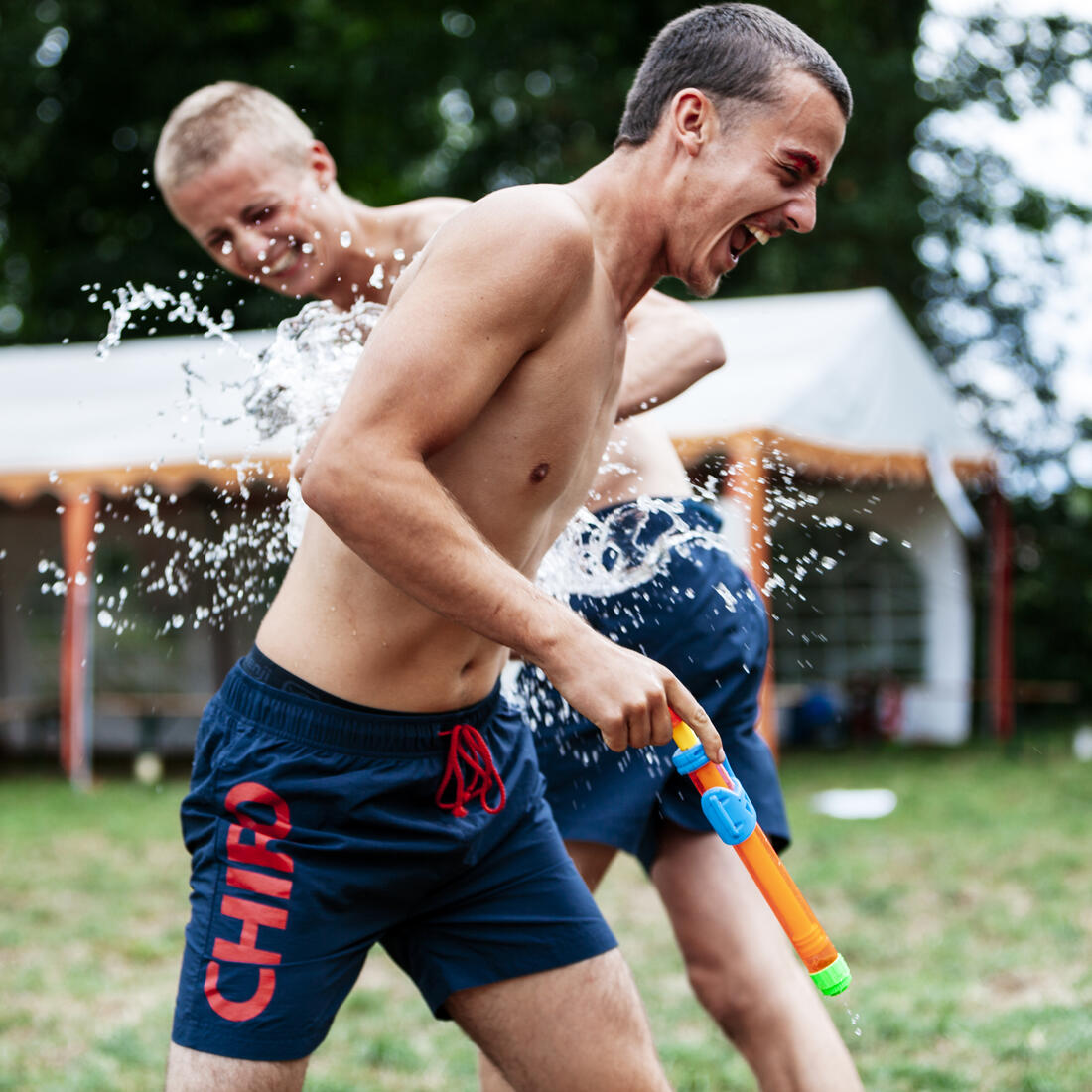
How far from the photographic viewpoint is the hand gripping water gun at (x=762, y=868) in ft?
5.20

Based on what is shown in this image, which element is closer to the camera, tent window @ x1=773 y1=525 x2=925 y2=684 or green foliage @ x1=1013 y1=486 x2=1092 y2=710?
tent window @ x1=773 y1=525 x2=925 y2=684

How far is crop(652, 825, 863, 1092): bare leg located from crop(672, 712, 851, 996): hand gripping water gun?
0.76m

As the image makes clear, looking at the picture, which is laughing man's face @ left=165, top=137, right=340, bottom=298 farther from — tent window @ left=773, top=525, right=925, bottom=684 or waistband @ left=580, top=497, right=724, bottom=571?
tent window @ left=773, top=525, right=925, bottom=684

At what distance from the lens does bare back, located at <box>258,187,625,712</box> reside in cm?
149

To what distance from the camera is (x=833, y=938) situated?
4645 millimetres

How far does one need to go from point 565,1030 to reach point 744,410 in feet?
21.1

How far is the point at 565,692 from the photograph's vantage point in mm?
1494

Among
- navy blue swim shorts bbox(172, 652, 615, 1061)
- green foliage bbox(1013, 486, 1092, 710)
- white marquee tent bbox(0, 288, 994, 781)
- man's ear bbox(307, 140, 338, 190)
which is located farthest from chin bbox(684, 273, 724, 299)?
green foliage bbox(1013, 486, 1092, 710)

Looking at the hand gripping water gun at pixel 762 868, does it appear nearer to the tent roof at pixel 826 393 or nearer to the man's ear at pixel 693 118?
the man's ear at pixel 693 118

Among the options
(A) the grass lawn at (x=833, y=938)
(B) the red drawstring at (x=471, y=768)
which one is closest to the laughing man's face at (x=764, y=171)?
(B) the red drawstring at (x=471, y=768)

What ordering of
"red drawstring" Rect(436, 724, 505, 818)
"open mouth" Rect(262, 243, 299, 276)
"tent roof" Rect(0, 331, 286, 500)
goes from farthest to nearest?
1. "tent roof" Rect(0, 331, 286, 500)
2. "open mouth" Rect(262, 243, 299, 276)
3. "red drawstring" Rect(436, 724, 505, 818)

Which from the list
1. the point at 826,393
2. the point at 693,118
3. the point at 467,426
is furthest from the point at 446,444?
the point at 826,393

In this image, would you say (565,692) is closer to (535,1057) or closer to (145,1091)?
(535,1057)

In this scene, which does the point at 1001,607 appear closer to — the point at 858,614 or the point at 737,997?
the point at 858,614
